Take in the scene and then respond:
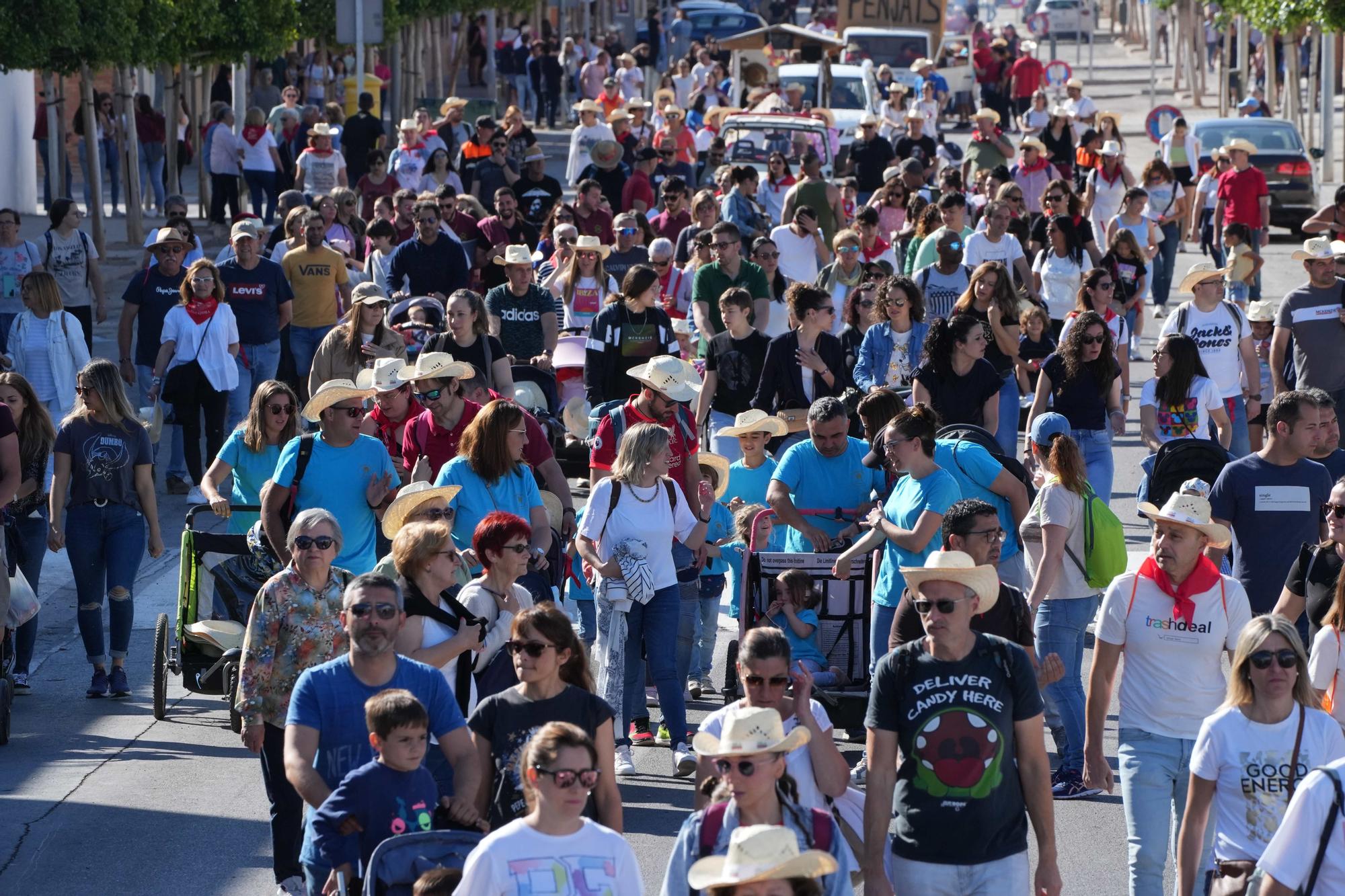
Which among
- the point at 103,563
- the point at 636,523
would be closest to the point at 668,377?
the point at 636,523

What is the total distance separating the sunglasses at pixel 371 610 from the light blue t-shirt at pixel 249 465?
12.8ft

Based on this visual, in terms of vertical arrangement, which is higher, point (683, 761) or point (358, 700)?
point (358, 700)

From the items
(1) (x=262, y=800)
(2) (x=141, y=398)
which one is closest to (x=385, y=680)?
(1) (x=262, y=800)

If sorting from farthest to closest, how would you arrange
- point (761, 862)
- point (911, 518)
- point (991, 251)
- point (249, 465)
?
point (991, 251), point (249, 465), point (911, 518), point (761, 862)

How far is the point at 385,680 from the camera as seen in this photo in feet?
21.4

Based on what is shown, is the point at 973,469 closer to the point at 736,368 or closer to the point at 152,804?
the point at 152,804

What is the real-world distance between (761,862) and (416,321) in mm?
10056

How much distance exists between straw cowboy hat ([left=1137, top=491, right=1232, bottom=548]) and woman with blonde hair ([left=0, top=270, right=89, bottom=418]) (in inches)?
332

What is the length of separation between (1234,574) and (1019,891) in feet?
10.9

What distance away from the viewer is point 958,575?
6156 mm

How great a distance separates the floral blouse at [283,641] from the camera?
7391mm

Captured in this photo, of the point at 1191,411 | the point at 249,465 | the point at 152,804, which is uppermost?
the point at 1191,411

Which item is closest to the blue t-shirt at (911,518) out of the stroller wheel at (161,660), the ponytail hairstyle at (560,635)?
the ponytail hairstyle at (560,635)

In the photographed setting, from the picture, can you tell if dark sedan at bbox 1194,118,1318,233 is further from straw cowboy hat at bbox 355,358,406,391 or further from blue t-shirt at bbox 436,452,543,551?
blue t-shirt at bbox 436,452,543,551
